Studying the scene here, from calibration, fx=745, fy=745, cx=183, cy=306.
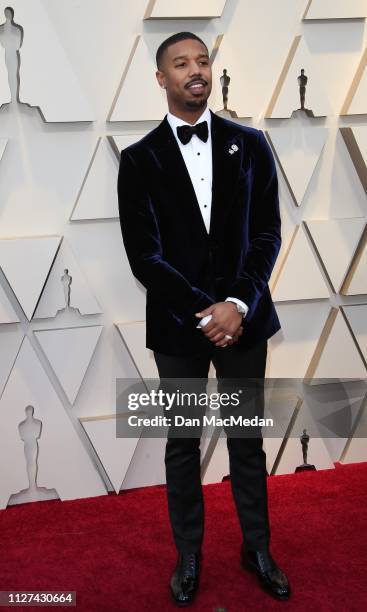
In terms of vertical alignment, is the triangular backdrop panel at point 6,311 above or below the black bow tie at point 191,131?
above

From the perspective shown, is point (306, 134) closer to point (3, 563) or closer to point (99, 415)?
point (99, 415)

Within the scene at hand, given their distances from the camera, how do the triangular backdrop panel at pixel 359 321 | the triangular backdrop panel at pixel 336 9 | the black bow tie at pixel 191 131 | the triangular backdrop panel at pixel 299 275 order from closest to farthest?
the black bow tie at pixel 191 131, the triangular backdrop panel at pixel 336 9, the triangular backdrop panel at pixel 299 275, the triangular backdrop panel at pixel 359 321

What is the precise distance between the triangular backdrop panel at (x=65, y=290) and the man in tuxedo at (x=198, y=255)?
68 centimetres

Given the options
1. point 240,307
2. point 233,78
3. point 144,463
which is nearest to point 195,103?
point 240,307

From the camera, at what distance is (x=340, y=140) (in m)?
2.98

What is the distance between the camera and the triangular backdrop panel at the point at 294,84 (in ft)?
9.35

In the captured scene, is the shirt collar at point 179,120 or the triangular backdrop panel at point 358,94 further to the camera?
the triangular backdrop panel at point 358,94

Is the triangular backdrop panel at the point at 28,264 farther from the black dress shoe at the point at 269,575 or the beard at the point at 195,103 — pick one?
the black dress shoe at the point at 269,575

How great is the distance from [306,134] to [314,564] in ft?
5.25

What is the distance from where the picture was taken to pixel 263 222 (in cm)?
218

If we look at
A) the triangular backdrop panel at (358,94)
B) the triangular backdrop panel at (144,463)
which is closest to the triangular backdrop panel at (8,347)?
the triangular backdrop panel at (144,463)

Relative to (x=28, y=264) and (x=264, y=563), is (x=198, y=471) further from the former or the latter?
(x=28, y=264)

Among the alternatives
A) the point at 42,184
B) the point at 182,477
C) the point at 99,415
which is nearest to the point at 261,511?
the point at 182,477

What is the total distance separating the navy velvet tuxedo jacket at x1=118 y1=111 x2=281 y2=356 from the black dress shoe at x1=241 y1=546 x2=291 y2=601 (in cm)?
63
